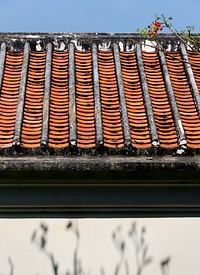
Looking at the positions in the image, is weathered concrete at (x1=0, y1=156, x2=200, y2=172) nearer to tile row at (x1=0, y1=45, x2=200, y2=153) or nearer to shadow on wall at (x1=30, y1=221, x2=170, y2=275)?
tile row at (x1=0, y1=45, x2=200, y2=153)

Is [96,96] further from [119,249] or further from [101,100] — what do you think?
[119,249]

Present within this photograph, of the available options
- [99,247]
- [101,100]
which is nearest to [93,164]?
[99,247]

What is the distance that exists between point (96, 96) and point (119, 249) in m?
1.43

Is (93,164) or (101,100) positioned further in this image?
(101,100)

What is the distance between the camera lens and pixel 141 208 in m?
4.71

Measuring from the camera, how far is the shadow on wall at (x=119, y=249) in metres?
4.61

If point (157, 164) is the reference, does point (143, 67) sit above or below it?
above

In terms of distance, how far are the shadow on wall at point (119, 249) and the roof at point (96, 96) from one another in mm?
663

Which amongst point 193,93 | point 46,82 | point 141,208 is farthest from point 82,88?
point 141,208

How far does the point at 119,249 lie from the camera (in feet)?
15.3

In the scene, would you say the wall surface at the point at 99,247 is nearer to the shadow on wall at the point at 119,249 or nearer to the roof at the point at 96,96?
the shadow on wall at the point at 119,249

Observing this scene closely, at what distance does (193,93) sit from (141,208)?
1.35m

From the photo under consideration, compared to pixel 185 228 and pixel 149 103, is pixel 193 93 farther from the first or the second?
pixel 185 228

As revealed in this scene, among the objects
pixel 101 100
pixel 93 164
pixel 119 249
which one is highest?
pixel 101 100
